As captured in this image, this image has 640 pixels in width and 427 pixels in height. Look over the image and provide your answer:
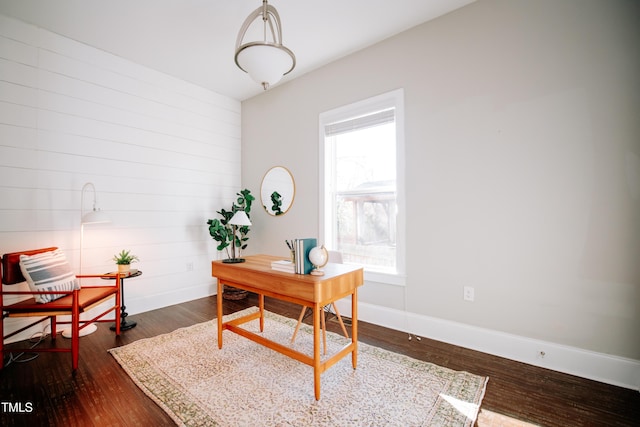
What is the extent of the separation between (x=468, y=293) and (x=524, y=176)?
1115mm

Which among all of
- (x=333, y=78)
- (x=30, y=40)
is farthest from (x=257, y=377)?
(x=30, y=40)

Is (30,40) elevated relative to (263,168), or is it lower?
elevated

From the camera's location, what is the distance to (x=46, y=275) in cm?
240

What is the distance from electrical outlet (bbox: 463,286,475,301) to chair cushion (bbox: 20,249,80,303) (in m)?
3.51

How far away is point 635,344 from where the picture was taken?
1.95m

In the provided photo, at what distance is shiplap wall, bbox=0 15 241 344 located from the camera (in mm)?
2791

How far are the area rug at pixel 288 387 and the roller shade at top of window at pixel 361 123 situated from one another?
2.33 meters

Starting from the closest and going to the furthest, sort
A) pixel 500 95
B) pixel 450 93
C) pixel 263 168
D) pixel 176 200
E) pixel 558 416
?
pixel 558 416
pixel 500 95
pixel 450 93
pixel 176 200
pixel 263 168

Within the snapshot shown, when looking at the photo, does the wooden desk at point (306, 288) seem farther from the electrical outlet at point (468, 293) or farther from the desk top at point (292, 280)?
the electrical outlet at point (468, 293)

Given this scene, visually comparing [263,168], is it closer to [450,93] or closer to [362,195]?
[362,195]

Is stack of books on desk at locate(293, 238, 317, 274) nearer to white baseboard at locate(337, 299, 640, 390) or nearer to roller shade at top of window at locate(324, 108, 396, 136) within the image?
white baseboard at locate(337, 299, 640, 390)

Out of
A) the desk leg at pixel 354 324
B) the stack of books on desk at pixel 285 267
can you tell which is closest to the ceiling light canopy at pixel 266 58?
the stack of books on desk at pixel 285 267

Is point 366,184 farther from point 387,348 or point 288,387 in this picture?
point 288,387

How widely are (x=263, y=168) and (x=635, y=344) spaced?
166 inches
